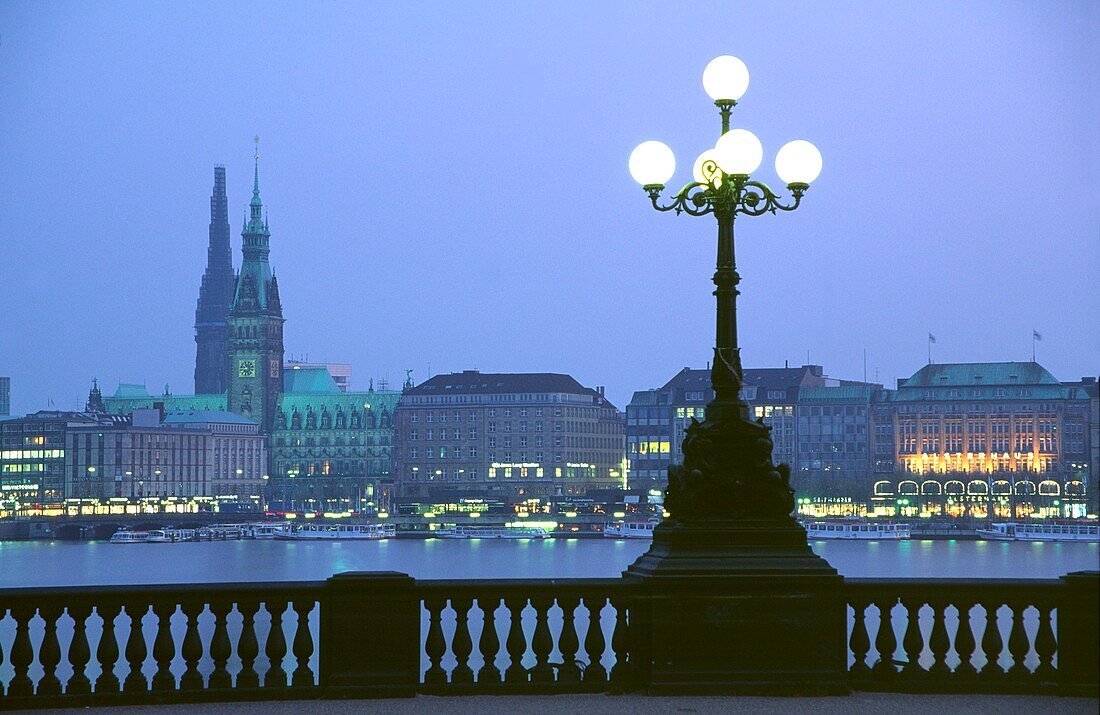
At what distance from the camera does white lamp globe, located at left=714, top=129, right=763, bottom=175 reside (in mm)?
12227

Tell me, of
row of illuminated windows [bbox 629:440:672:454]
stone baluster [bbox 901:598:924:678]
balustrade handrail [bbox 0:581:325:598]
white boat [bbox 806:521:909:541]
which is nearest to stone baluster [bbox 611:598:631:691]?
stone baluster [bbox 901:598:924:678]

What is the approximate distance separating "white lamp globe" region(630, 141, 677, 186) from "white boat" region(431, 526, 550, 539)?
12379 centimetres

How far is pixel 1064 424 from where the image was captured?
15250 cm

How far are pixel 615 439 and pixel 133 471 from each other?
49.3m

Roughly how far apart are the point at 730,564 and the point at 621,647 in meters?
0.95

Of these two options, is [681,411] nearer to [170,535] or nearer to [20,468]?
[170,535]

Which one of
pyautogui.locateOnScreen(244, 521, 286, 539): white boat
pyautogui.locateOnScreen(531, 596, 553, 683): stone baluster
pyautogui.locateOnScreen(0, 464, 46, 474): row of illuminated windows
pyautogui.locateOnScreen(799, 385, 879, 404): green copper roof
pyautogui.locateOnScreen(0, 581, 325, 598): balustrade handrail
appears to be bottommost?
pyautogui.locateOnScreen(244, 521, 286, 539): white boat

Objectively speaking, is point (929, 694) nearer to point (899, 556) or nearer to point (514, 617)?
point (514, 617)

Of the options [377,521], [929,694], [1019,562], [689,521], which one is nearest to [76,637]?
[689,521]

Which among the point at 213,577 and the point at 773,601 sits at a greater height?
the point at 773,601

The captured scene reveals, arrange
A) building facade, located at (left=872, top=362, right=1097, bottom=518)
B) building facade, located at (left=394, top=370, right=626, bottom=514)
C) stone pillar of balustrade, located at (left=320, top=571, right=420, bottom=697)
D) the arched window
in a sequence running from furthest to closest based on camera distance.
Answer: building facade, located at (left=394, top=370, right=626, bottom=514) < building facade, located at (left=872, top=362, right=1097, bottom=518) < the arched window < stone pillar of balustrade, located at (left=320, top=571, right=420, bottom=697)

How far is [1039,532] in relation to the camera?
12725cm

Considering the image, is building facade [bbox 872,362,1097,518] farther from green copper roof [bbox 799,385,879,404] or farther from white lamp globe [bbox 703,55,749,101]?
white lamp globe [bbox 703,55,749,101]

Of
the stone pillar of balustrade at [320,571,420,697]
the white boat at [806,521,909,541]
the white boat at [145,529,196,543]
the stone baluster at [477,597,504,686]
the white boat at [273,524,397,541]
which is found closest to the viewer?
the stone pillar of balustrade at [320,571,420,697]
